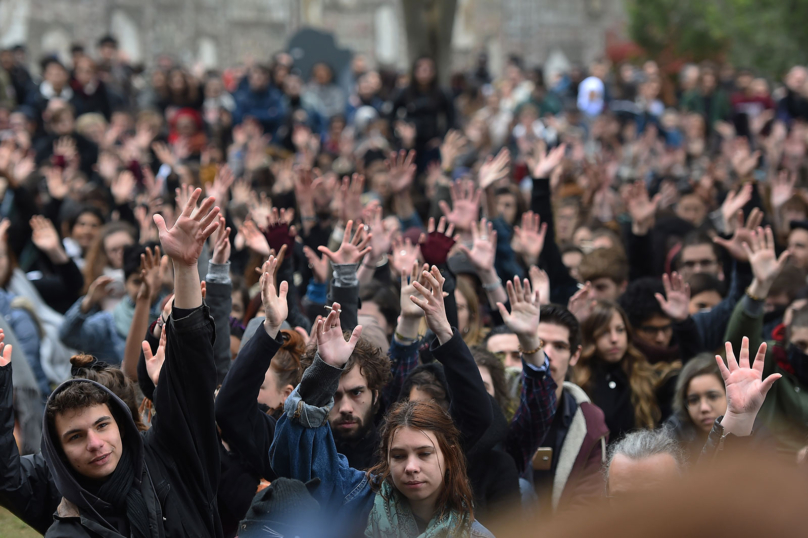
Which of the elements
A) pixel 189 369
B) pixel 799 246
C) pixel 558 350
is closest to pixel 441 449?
pixel 189 369

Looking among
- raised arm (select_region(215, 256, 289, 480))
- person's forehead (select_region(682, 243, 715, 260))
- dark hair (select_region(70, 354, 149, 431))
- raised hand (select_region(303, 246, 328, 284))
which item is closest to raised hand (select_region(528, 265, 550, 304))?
raised hand (select_region(303, 246, 328, 284))

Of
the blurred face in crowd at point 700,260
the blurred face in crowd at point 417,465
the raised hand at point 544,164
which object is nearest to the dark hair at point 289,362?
the blurred face in crowd at point 417,465

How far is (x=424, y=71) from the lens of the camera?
1160cm

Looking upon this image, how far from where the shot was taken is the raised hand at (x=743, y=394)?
9.87 feet

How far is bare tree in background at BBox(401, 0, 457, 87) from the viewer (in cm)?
1414

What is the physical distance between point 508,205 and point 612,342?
3150 millimetres

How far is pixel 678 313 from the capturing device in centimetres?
498

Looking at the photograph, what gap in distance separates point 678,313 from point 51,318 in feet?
13.0

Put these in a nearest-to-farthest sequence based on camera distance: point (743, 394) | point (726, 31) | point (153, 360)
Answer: point (743, 394)
point (153, 360)
point (726, 31)

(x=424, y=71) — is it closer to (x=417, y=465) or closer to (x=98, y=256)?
(x=98, y=256)

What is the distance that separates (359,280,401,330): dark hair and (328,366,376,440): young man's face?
143 cm

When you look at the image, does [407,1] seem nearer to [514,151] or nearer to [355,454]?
[514,151]

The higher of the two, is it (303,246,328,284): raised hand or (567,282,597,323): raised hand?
(303,246,328,284): raised hand

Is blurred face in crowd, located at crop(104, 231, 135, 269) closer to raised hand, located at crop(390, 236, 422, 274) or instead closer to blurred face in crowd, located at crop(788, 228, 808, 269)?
raised hand, located at crop(390, 236, 422, 274)
